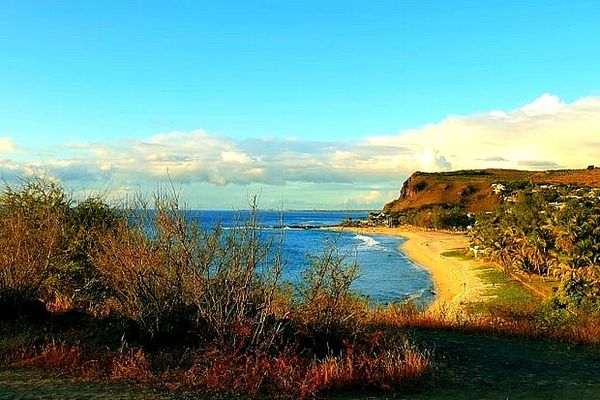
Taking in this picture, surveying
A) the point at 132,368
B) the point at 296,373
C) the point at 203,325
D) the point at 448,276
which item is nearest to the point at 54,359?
the point at 132,368

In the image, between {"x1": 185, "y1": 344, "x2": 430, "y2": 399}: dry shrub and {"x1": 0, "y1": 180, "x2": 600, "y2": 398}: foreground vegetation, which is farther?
{"x1": 0, "y1": 180, "x2": 600, "y2": 398}: foreground vegetation

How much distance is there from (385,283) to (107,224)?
38158 millimetres

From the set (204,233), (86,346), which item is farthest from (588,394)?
(86,346)

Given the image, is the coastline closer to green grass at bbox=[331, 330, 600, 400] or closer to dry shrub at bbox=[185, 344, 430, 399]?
green grass at bbox=[331, 330, 600, 400]

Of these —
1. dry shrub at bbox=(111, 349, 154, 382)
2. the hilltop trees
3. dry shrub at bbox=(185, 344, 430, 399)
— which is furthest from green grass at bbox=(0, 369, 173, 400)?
the hilltop trees

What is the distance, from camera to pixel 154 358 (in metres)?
11.2

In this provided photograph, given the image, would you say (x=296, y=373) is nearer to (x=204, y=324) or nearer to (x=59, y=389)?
(x=204, y=324)

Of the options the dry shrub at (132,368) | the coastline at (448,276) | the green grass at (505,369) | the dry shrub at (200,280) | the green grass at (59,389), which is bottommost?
the coastline at (448,276)

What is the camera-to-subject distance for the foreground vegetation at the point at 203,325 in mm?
10336

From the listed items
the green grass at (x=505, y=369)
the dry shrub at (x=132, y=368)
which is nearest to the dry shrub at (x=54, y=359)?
the dry shrub at (x=132, y=368)

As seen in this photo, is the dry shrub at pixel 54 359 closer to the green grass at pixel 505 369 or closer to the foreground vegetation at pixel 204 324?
the foreground vegetation at pixel 204 324

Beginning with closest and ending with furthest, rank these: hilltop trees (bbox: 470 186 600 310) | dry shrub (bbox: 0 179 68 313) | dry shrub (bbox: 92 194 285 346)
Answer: dry shrub (bbox: 92 194 285 346)
dry shrub (bbox: 0 179 68 313)
hilltop trees (bbox: 470 186 600 310)

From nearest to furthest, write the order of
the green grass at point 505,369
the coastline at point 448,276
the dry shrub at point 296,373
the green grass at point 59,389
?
the green grass at point 59,389, the dry shrub at point 296,373, the green grass at point 505,369, the coastline at point 448,276

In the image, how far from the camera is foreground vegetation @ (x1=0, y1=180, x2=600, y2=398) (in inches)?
407
